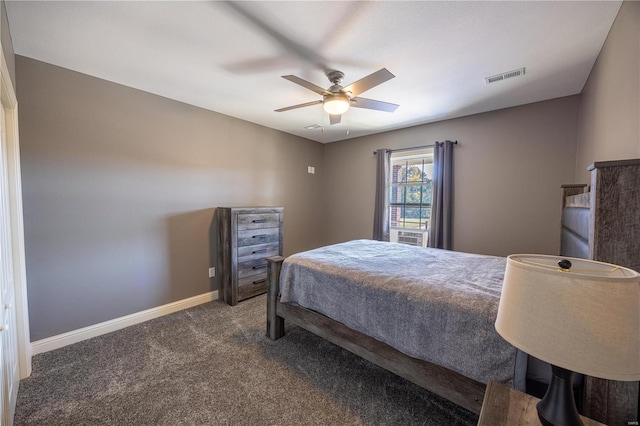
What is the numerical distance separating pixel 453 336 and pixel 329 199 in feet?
12.7

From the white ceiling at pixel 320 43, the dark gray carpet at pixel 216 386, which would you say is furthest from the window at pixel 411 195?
the dark gray carpet at pixel 216 386

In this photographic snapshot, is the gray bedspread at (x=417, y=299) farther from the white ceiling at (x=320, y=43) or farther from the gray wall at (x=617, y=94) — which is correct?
the white ceiling at (x=320, y=43)

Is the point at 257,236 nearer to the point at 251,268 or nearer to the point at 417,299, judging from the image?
the point at 251,268

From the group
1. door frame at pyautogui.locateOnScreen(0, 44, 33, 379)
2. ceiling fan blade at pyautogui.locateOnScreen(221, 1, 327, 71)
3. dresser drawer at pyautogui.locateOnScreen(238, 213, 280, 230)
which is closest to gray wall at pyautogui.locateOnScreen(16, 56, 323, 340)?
door frame at pyautogui.locateOnScreen(0, 44, 33, 379)

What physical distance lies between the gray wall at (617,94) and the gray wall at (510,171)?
1.95 feet

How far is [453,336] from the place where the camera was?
1.38 m

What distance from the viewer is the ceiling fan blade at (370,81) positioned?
6.06 ft

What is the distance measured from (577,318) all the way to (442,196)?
3.26 metres

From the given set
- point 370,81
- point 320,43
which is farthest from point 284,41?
point 370,81

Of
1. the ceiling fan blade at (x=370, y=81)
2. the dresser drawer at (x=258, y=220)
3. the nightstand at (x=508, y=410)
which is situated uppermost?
the ceiling fan blade at (x=370, y=81)

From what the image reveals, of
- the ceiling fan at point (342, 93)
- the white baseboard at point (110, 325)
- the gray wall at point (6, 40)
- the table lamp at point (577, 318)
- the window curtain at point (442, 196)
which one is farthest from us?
the window curtain at point (442, 196)

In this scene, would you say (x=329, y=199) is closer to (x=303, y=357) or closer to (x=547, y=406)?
(x=303, y=357)

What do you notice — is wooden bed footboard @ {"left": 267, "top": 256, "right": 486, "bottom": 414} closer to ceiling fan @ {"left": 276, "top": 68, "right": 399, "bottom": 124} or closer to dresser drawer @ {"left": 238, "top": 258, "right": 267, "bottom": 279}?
dresser drawer @ {"left": 238, "top": 258, "right": 267, "bottom": 279}

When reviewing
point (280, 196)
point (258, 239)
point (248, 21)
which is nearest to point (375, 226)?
point (280, 196)
